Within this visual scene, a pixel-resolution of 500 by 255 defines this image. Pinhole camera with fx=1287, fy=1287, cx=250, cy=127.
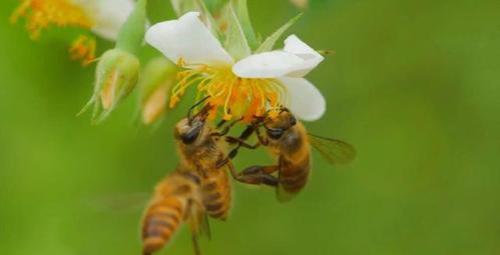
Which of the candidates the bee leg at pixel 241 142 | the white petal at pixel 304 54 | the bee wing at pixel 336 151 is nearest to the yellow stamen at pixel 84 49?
the bee leg at pixel 241 142

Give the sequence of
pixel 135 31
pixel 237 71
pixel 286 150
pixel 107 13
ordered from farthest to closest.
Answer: pixel 107 13 → pixel 286 150 → pixel 135 31 → pixel 237 71

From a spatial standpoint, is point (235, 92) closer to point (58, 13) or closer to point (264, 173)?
point (264, 173)

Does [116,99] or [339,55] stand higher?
[339,55]

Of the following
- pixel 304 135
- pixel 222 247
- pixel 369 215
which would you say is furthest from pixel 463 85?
pixel 304 135

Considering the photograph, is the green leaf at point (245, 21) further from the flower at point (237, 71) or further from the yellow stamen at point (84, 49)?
the yellow stamen at point (84, 49)

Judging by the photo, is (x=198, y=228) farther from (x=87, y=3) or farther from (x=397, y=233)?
(x=397, y=233)

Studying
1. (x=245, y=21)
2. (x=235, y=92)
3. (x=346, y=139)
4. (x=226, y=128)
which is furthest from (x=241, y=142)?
(x=346, y=139)

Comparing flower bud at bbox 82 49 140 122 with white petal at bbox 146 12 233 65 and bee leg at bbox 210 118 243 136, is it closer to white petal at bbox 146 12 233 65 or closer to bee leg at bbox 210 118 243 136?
white petal at bbox 146 12 233 65
